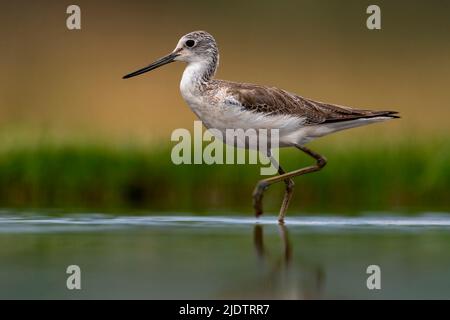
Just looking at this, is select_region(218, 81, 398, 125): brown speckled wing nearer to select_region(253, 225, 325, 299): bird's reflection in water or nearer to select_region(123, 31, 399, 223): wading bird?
select_region(123, 31, 399, 223): wading bird

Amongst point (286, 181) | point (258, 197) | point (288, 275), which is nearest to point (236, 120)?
point (258, 197)

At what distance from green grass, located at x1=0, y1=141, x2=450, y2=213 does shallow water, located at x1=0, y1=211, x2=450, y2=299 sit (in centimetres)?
314

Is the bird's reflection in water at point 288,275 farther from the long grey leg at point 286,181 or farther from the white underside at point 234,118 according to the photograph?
the white underside at point 234,118

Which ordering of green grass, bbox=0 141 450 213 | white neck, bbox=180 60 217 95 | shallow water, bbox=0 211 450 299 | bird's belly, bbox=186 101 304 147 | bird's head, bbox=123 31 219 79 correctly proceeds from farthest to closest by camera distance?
green grass, bbox=0 141 450 213, bird's head, bbox=123 31 219 79, white neck, bbox=180 60 217 95, bird's belly, bbox=186 101 304 147, shallow water, bbox=0 211 450 299

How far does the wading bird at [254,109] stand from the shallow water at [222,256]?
1.01 meters

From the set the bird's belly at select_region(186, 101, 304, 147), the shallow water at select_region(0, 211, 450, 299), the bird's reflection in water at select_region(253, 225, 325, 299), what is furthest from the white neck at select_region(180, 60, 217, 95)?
the bird's reflection in water at select_region(253, 225, 325, 299)

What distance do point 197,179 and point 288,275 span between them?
26.9 ft

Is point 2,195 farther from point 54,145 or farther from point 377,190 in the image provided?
point 377,190

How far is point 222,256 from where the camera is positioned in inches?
390

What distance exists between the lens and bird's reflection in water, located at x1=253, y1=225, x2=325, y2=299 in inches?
319

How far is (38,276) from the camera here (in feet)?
29.1
